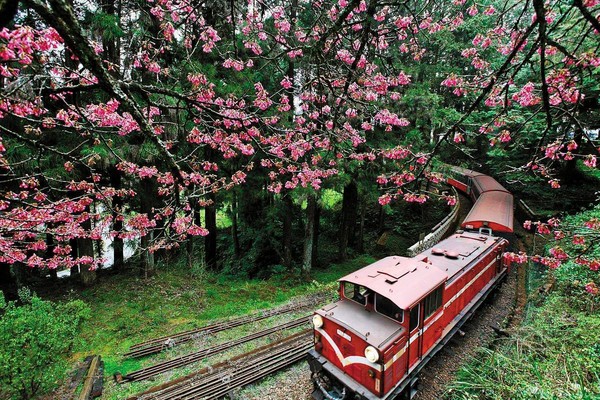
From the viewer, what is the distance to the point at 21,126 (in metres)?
8.27

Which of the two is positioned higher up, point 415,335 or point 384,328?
point 384,328

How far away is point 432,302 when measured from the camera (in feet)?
19.2

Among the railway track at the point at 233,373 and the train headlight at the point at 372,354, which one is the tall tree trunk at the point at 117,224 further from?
the train headlight at the point at 372,354

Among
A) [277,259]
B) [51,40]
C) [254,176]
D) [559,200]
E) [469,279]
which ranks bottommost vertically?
[277,259]

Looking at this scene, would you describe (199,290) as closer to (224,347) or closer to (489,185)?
(224,347)

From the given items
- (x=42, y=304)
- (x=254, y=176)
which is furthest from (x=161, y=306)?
(x=254, y=176)

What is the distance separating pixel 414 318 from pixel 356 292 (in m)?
1.18

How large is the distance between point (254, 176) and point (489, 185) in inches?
607

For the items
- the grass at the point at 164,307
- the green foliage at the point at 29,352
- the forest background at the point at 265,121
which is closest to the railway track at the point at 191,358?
the grass at the point at 164,307

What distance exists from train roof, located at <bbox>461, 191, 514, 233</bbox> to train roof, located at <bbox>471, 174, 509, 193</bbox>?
5.75 ft

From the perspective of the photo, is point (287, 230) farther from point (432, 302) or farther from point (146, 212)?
point (432, 302)

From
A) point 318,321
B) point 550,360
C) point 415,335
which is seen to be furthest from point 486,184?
point 318,321

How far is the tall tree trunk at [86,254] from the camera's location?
35.4 ft

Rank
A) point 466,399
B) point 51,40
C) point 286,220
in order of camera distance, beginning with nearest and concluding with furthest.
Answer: point 51,40 < point 466,399 < point 286,220
